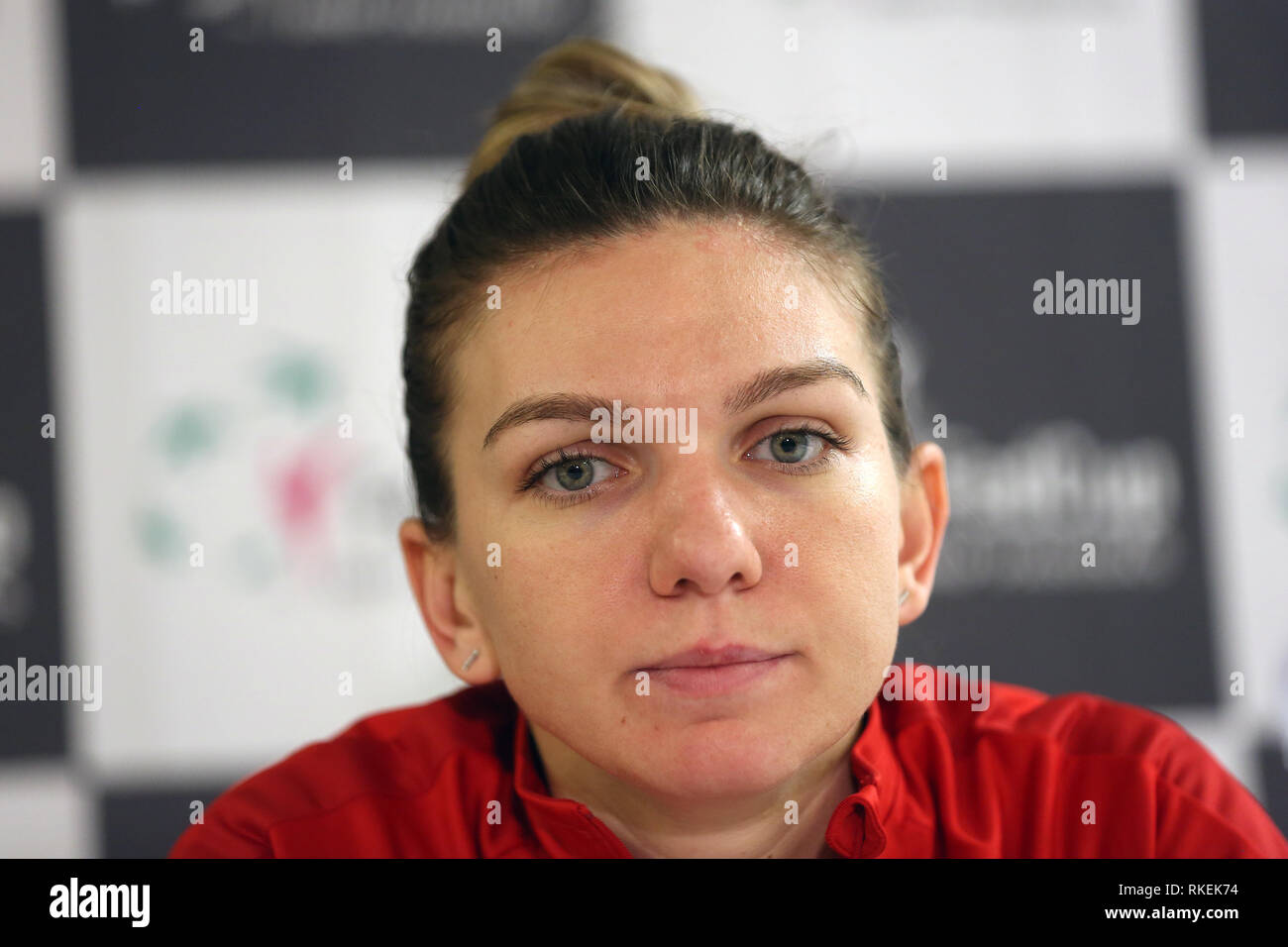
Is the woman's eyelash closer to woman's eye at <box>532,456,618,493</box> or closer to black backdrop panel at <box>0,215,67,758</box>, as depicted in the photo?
woman's eye at <box>532,456,618,493</box>

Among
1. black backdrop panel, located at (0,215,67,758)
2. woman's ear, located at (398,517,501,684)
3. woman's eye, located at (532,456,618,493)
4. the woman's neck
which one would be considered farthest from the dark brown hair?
black backdrop panel, located at (0,215,67,758)

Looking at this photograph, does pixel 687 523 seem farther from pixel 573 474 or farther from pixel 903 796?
pixel 903 796

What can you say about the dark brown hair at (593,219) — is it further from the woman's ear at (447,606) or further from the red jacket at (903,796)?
the red jacket at (903,796)

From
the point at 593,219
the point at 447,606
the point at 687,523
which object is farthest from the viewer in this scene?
the point at 447,606

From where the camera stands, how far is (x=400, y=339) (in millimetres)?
2004

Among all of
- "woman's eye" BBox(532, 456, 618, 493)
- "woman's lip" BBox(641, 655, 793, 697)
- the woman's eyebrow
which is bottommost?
"woman's lip" BBox(641, 655, 793, 697)

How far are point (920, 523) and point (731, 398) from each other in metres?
0.31

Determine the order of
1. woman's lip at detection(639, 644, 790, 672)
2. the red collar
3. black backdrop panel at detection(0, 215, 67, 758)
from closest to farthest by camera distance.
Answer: woman's lip at detection(639, 644, 790, 672), the red collar, black backdrop panel at detection(0, 215, 67, 758)

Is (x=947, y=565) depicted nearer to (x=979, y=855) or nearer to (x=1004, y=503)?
(x=1004, y=503)

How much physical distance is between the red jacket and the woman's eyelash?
0.87 ft

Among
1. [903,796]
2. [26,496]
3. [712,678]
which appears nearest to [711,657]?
[712,678]

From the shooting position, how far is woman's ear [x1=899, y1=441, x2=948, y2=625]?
106 cm

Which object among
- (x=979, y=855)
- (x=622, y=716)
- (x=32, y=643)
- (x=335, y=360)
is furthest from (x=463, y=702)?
(x=32, y=643)
